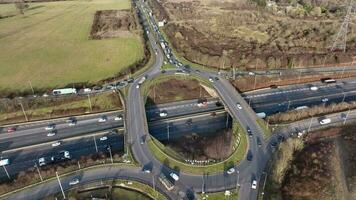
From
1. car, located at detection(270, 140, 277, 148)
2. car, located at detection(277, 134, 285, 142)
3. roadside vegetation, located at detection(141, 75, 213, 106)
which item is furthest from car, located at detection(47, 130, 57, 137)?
car, located at detection(277, 134, 285, 142)

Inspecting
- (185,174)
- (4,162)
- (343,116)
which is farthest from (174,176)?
(343,116)

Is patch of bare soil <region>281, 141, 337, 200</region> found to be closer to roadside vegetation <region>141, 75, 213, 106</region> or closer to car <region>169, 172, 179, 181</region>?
car <region>169, 172, 179, 181</region>

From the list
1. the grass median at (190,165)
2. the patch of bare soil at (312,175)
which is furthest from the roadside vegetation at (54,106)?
the patch of bare soil at (312,175)

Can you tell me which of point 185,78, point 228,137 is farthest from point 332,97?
point 185,78

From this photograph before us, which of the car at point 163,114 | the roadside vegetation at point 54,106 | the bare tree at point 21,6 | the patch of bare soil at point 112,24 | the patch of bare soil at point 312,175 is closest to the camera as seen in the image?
the patch of bare soil at point 312,175

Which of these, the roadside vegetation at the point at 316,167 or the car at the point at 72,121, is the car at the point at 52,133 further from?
the roadside vegetation at the point at 316,167
